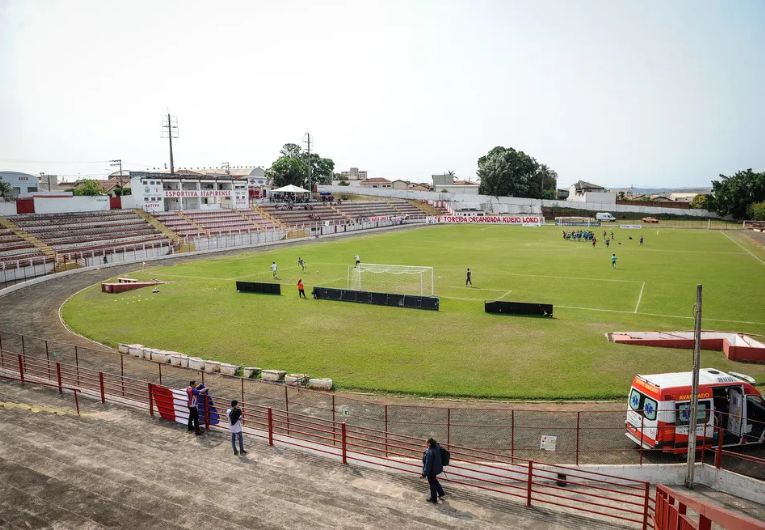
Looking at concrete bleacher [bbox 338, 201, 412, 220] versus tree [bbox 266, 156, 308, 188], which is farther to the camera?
tree [bbox 266, 156, 308, 188]

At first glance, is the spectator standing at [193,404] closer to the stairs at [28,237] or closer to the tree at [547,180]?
the stairs at [28,237]

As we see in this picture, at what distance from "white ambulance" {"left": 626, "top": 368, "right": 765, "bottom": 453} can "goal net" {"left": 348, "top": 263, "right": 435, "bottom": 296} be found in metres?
21.3

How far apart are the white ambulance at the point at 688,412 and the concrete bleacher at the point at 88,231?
5080 cm

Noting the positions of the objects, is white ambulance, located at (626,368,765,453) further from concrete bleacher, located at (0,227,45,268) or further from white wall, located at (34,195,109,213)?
white wall, located at (34,195,109,213)

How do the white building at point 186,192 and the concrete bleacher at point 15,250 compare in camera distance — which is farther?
the white building at point 186,192

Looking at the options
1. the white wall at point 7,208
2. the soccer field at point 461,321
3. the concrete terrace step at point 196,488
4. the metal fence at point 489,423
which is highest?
the white wall at point 7,208

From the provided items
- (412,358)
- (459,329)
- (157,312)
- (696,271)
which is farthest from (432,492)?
(696,271)

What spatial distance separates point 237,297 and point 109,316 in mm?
7772

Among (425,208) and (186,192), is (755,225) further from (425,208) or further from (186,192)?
(186,192)

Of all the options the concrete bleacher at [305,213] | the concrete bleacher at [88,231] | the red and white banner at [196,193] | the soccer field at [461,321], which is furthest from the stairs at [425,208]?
the concrete bleacher at [88,231]

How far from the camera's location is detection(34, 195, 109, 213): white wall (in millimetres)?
60250

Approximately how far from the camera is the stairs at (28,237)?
2005 inches

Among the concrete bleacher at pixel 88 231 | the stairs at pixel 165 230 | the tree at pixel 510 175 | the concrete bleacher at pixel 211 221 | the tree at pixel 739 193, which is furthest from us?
the tree at pixel 510 175

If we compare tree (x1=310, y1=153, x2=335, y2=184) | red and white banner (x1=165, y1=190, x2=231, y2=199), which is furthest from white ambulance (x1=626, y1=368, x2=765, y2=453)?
tree (x1=310, y1=153, x2=335, y2=184)
